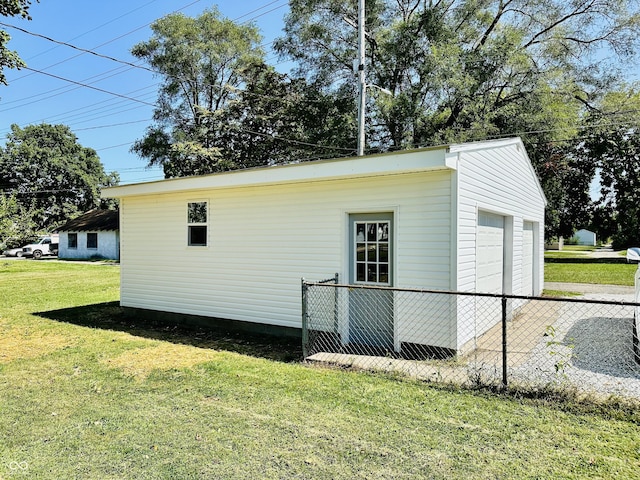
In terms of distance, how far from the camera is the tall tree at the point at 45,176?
39719 mm

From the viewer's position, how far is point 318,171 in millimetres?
6086

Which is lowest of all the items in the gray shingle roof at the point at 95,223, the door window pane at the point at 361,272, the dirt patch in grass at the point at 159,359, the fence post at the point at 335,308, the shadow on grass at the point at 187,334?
the shadow on grass at the point at 187,334

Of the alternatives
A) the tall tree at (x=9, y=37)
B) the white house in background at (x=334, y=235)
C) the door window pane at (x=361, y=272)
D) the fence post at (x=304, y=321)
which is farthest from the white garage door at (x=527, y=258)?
the tall tree at (x=9, y=37)

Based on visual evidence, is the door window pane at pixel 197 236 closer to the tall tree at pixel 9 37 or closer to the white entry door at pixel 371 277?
the white entry door at pixel 371 277

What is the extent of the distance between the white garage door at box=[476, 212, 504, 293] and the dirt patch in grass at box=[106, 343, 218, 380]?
14.1 ft

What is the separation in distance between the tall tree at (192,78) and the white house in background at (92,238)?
578 cm

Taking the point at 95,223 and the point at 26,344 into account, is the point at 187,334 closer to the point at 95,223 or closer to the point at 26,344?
the point at 26,344

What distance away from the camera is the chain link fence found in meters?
4.66

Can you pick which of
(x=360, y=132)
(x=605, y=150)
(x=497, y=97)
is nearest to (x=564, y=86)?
(x=497, y=97)

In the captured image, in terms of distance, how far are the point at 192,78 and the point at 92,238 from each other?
13.0 m

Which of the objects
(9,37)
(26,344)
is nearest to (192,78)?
(9,37)

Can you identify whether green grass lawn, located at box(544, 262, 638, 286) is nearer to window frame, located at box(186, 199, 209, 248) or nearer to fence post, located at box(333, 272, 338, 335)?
fence post, located at box(333, 272, 338, 335)

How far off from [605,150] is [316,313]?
2473 cm

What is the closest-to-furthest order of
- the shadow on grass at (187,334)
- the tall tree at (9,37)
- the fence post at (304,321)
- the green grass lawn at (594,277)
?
the fence post at (304,321), the shadow on grass at (187,334), the tall tree at (9,37), the green grass lawn at (594,277)
